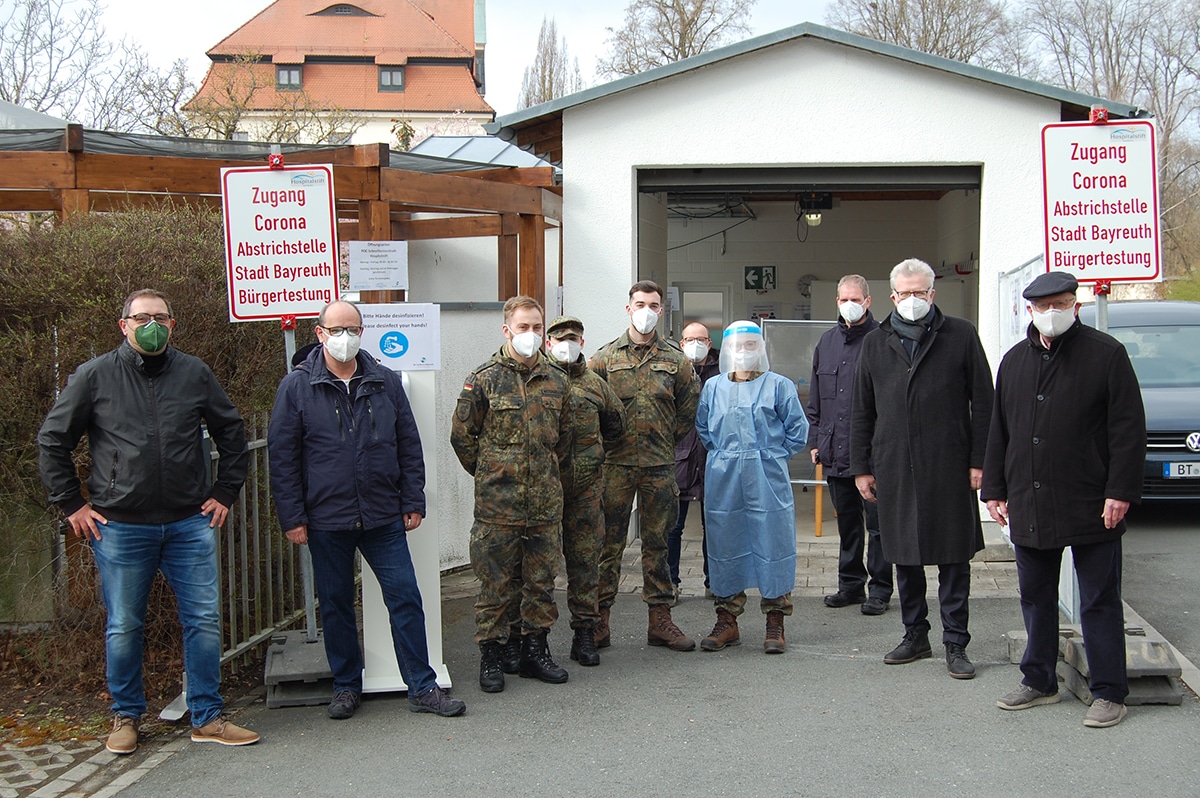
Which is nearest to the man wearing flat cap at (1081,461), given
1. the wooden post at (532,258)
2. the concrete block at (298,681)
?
the concrete block at (298,681)

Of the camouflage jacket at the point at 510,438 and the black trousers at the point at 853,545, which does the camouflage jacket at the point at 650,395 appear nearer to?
the camouflage jacket at the point at 510,438

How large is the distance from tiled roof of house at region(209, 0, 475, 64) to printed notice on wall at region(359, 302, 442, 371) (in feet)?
157

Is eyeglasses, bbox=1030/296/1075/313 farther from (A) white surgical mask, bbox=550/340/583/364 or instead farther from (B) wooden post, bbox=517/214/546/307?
(B) wooden post, bbox=517/214/546/307

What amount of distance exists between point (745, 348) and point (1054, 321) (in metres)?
1.77

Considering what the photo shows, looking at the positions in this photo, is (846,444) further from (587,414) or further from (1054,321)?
(1054,321)

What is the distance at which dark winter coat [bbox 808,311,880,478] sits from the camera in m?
7.16

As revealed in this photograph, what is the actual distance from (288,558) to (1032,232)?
20.0ft

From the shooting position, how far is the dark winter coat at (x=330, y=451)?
5.07 metres

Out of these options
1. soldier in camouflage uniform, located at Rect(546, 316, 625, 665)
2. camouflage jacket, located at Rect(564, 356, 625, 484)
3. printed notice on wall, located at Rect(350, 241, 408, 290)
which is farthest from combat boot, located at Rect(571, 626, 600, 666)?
printed notice on wall, located at Rect(350, 241, 408, 290)

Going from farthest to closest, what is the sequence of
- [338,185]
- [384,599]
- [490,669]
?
1. [338,185]
2. [490,669]
3. [384,599]

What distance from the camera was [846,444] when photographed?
7.12 meters

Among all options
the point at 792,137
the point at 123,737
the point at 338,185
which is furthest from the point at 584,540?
the point at 792,137

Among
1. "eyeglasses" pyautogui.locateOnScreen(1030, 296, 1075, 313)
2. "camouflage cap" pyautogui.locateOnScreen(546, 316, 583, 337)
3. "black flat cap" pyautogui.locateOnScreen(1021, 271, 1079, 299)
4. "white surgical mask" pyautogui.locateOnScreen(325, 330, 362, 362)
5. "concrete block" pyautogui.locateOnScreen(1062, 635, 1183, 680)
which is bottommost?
"concrete block" pyautogui.locateOnScreen(1062, 635, 1183, 680)

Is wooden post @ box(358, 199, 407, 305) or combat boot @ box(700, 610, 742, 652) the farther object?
wooden post @ box(358, 199, 407, 305)
